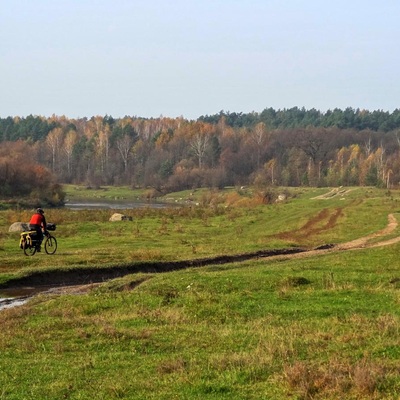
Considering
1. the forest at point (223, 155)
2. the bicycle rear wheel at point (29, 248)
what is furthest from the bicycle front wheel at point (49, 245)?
the forest at point (223, 155)

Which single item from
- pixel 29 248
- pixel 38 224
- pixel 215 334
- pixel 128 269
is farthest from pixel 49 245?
pixel 215 334

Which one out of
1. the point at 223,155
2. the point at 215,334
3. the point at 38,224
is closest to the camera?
the point at 215,334

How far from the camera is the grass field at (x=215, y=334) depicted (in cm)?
945

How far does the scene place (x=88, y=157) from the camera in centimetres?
17250

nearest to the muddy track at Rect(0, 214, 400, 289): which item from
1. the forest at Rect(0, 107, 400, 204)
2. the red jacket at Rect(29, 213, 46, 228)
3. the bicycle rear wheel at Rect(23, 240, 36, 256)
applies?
the red jacket at Rect(29, 213, 46, 228)

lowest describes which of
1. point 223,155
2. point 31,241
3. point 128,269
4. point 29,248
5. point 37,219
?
point 128,269

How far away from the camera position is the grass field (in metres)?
9.45

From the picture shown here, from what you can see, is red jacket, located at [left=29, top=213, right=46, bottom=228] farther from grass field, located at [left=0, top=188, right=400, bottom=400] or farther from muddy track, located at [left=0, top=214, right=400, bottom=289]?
muddy track, located at [left=0, top=214, right=400, bottom=289]

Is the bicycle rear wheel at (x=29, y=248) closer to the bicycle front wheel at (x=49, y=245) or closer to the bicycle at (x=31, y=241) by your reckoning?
the bicycle at (x=31, y=241)

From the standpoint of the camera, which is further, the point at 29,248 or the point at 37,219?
the point at 29,248

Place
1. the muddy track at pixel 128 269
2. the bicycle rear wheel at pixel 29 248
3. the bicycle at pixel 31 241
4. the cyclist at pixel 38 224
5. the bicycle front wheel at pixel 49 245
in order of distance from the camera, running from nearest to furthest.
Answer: the muddy track at pixel 128 269, the cyclist at pixel 38 224, the bicycle at pixel 31 241, the bicycle rear wheel at pixel 29 248, the bicycle front wheel at pixel 49 245

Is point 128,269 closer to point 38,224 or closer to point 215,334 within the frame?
point 38,224

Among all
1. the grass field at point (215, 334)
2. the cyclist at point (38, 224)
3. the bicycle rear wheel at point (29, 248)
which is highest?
the cyclist at point (38, 224)

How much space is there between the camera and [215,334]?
13.5 metres
